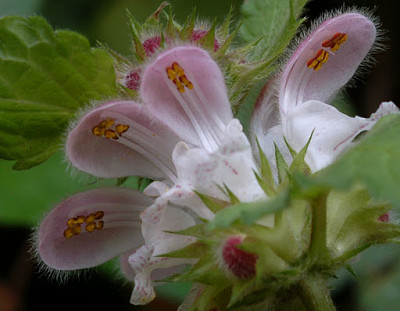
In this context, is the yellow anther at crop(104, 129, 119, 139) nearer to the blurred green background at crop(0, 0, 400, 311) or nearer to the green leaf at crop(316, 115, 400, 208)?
the green leaf at crop(316, 115, 400, 208)

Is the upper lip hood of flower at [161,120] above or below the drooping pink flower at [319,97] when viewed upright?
above

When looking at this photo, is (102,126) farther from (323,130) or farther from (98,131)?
(323,130)

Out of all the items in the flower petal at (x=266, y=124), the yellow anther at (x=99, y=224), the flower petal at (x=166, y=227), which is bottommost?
the flower petal at (x=266, y=124)

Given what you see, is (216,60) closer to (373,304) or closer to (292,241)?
(292,241)

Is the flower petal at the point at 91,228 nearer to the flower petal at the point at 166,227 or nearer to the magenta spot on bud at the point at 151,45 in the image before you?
the flower petal at the point at 166,227

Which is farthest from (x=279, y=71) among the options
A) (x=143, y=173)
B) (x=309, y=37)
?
(x=143, y=173)

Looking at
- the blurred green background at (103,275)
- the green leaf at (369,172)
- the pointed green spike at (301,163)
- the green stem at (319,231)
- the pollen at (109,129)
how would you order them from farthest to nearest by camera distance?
the blurred green background at (103,275), the pollen at (109,129), the pointed green spike at (301,163), the green stem at (319,231), the green leaf at (369,172)

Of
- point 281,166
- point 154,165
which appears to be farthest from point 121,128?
point 281,166

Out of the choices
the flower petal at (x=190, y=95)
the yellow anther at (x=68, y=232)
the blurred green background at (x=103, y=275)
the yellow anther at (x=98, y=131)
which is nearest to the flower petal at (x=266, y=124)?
the flower petal at (x=190, y=95)
